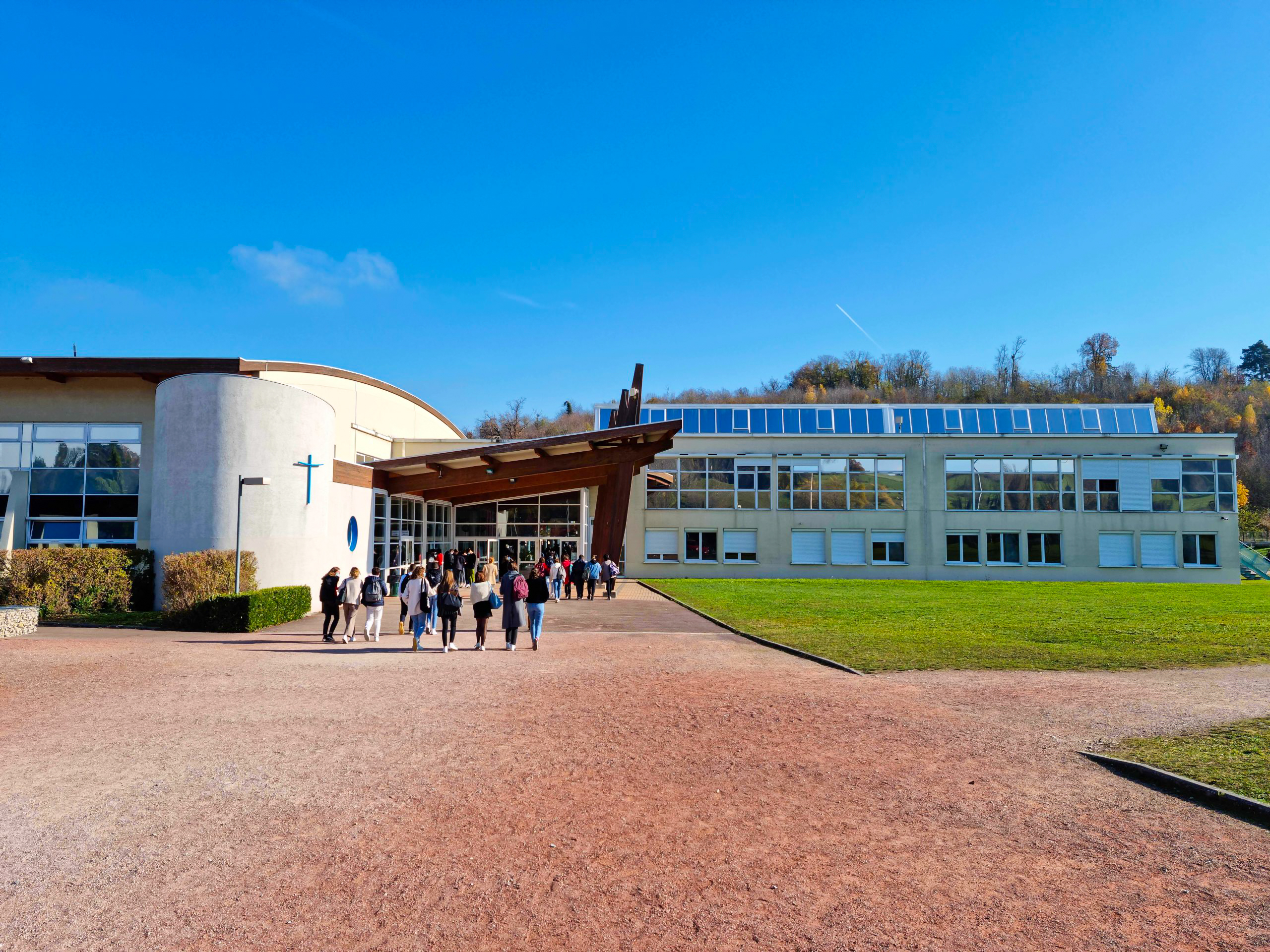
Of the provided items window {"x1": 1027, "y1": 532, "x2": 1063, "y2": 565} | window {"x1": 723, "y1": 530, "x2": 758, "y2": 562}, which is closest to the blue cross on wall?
window {"x1": 723, "y1": 530, "x2": 758, "y2": 562}

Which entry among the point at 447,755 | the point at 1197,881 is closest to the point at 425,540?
the point at 447,755

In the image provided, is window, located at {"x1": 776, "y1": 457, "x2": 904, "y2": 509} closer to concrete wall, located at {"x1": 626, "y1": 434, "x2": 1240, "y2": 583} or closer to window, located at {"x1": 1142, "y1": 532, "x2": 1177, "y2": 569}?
concrete wall, located at {"x1": 626, "y1": 434, "x2": 1240, "y2": 583}

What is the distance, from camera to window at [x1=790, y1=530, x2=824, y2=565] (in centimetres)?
3994

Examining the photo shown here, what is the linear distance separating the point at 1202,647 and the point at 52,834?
15999mm

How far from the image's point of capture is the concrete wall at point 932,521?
3950 centimetres

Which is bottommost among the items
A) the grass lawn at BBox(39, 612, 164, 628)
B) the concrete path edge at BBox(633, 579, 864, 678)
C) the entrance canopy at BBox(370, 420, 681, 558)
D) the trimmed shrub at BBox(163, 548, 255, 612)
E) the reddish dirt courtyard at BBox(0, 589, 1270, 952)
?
the reddish dirt courtyard at BBox(0, 589, 1270, 952)

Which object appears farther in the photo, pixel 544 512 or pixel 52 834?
pixel 544 512

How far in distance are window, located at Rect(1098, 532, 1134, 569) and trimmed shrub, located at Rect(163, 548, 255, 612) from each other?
1510 inches

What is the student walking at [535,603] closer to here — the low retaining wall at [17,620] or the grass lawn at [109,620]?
the grass lawn at [109,620]

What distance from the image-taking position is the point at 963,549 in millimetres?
39969

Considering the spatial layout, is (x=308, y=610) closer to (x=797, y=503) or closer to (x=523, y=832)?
(x=523, y=832)

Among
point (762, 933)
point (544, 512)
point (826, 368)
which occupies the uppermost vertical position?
point (826, 368)

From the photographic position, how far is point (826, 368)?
96250 mm

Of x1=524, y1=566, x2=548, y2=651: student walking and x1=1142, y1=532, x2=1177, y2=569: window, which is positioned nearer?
x1=524, y1=566, x2=548, y2=651: student walking
